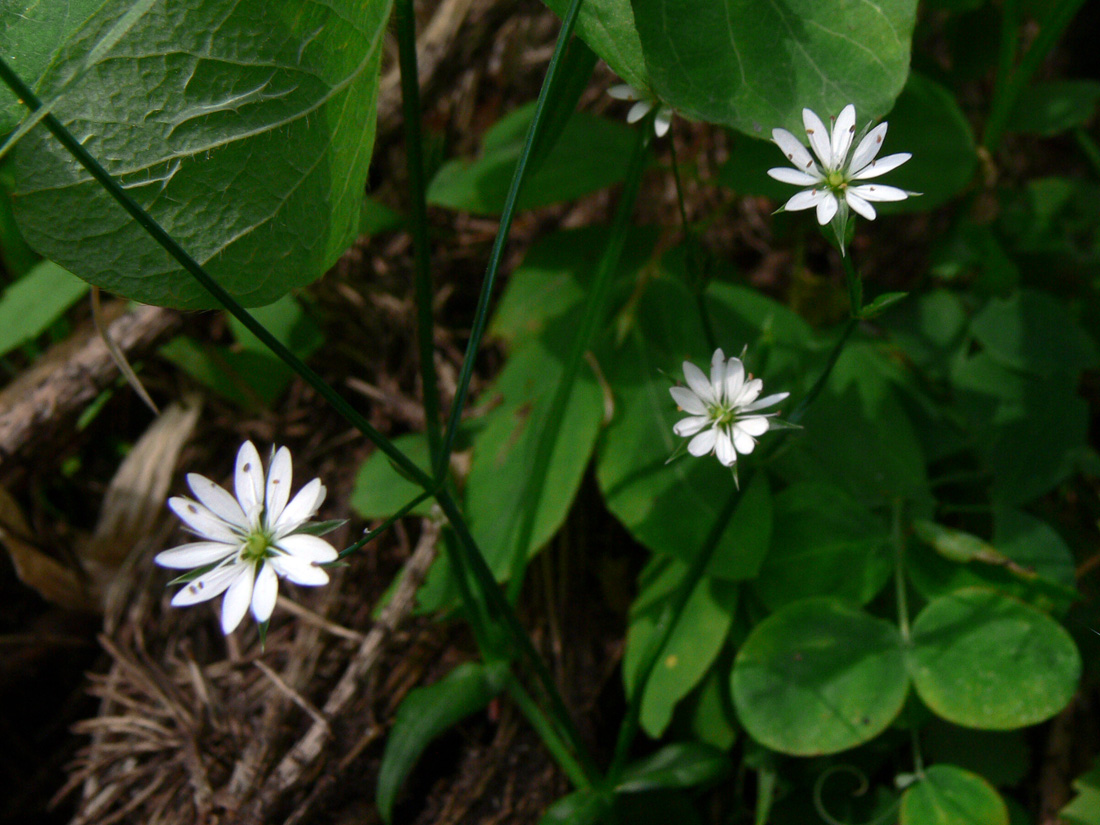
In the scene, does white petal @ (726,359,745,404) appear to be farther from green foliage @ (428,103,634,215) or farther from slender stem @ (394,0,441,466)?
green foliage @ (428,103,634,215)

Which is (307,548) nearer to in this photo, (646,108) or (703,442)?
(703,442)

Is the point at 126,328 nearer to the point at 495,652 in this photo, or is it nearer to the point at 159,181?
the point at 159,181

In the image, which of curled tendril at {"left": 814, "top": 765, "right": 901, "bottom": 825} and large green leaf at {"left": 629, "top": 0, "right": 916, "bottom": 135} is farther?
curled tendril at {"left": 814, "top": 765, "right": 901, "bottom": 825}

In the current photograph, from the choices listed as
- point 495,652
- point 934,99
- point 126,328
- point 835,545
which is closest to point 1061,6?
point 934,99

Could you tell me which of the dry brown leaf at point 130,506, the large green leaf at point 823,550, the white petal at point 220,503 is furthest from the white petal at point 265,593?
the dry brown leaf at point 130,506

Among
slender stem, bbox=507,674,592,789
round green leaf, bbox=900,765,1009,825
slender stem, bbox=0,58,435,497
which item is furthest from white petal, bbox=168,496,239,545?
round green leaf, bbox=900,765,1009,825
